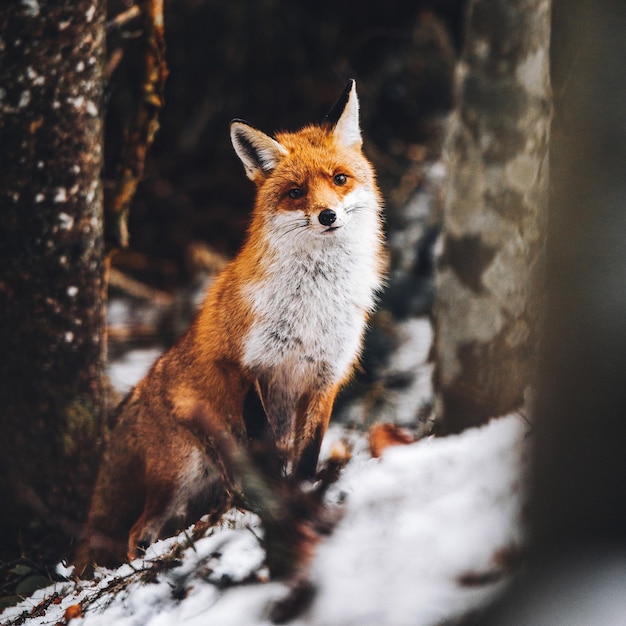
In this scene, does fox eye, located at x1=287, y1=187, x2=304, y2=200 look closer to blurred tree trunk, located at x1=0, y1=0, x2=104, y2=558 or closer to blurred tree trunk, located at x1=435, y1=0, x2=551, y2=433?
blurred tree trunk, located at x1=435, y1=0, x2=551, y2=433

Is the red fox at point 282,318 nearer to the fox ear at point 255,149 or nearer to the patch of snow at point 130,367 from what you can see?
the fox ear at point 255,149

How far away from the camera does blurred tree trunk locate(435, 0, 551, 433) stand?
2699 millimetres

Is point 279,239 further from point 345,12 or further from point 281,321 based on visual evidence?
point 345,12

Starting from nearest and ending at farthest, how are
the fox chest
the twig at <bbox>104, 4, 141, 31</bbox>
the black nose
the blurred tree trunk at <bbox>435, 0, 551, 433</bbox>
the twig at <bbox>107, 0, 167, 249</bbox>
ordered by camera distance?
the black nose
the fox chest
the blurred tree trunk at <bbox>435, 0, 551, 433</bbox>
the twig at <bbox>107, 0, 167, 249</bbox>
the twig at <bbox>104, 4, 141, 31</bbox>

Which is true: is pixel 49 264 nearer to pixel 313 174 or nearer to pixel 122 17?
pixel 122 17

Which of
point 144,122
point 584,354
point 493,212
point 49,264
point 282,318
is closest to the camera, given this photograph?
point 584,354

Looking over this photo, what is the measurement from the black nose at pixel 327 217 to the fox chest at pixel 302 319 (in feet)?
0.70

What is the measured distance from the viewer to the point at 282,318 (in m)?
2.55

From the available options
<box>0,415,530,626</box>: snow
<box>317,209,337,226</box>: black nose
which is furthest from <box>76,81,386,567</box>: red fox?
<box>0,415,530,626</box>: snow

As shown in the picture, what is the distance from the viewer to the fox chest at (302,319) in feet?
8.35

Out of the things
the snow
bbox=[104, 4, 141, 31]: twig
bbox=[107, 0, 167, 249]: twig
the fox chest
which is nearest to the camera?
the snow

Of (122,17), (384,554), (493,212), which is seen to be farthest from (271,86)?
(384,554)

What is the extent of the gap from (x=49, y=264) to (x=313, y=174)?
5.17 ft

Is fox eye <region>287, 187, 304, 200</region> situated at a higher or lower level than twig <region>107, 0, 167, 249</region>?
lower
